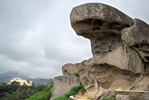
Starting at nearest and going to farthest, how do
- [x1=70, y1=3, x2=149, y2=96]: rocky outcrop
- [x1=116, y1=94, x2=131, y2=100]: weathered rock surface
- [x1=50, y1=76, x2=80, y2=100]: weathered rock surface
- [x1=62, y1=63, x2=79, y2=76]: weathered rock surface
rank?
[x1=116, y1=94, x2=131, y2=100]: weathered rock surface, [x1=70, y1=3, x2=149, y2=96]: rocky outcrop, [x1=50, y1=76, x2=80, y2=100]: weathered rock surface, [x1=62, y1=63, x2=79, y2=76]: weathered rock surface

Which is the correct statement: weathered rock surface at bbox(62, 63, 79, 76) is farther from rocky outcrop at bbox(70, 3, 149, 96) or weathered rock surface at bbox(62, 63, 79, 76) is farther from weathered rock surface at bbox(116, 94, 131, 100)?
weathered rock surface at bbox(116, 94, 131, 100)

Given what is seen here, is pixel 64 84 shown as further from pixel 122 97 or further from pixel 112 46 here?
pixel 122 97

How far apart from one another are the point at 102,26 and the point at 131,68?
11.6ft

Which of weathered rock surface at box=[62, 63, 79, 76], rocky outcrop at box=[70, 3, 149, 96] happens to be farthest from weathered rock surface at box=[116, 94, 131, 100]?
weathered rock surface at box=[62, 63, 79, 76]

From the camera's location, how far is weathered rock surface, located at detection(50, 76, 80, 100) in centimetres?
1471

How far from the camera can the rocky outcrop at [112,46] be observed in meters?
8.63

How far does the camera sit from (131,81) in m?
10.0

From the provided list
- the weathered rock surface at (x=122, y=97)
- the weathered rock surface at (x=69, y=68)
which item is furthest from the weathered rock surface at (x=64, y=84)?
the weathered rock surface at (x=122, y=97)

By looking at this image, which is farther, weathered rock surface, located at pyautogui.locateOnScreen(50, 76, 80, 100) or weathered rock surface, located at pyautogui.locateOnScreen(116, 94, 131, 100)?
weathered rock surface, located at pyautogui.locateOnScreen(50, 76, 80, 100)

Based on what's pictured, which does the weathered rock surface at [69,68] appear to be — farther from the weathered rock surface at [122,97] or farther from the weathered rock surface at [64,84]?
the weathered rock surface at [122,97]

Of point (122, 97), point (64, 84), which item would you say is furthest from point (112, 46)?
point (64, 84)

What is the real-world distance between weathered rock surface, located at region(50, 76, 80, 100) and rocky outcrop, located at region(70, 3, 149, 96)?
2529 mm

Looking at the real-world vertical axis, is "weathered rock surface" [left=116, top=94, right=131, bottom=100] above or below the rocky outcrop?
below

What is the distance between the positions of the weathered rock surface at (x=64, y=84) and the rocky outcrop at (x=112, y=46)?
253cm
